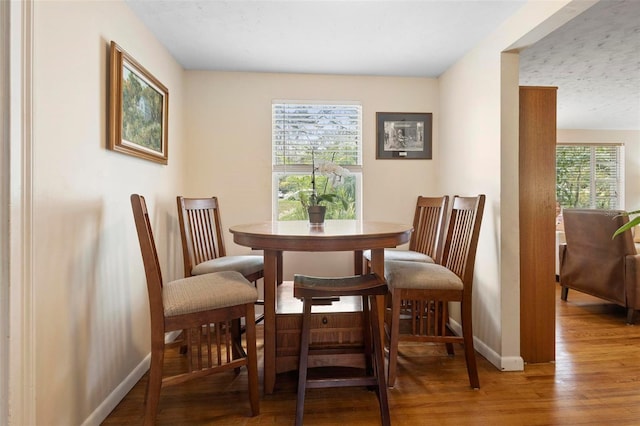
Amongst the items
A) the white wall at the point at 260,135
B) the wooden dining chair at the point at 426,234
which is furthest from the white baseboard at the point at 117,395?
the wooden dining chair at the point at 426,234

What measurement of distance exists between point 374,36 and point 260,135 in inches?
48.5

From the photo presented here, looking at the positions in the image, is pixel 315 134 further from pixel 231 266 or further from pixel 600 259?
pixel 600 259

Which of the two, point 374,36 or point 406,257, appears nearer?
point 374,36

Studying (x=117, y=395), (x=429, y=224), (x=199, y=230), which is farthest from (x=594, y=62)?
(x=117, y=395)

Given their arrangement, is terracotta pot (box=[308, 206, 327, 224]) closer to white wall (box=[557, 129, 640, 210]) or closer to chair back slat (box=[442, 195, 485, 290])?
chair back slat (box=[442, 195, 485, 290])

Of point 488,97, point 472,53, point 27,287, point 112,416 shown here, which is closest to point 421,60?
point 472,53

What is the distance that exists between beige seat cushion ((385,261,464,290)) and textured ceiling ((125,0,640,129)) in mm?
1507

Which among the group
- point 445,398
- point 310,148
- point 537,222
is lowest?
point 445,398

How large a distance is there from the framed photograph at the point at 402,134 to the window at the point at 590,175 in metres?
3.57

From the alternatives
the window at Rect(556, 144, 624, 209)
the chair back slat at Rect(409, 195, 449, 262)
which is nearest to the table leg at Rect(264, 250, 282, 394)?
the chair back slat at Rect(409, 195, 449, 262)

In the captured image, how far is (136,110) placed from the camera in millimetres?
1958

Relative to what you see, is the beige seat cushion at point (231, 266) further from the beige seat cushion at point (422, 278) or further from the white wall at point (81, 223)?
the beige seat cushion at point (422, 278)

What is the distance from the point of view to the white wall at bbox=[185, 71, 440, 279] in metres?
2.94

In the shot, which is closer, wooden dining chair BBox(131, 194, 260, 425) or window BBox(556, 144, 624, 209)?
wooden dining chair BBox(131, 194, 260, 425)
